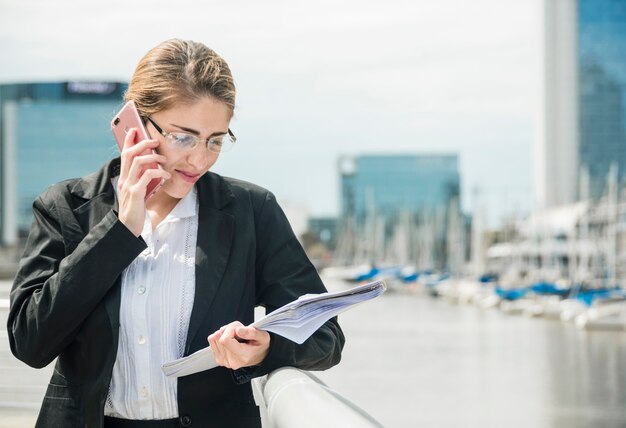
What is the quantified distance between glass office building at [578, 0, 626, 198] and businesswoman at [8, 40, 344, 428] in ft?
388

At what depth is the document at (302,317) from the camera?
77.2 inches

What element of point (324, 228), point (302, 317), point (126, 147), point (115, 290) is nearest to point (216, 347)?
point (302, 317)

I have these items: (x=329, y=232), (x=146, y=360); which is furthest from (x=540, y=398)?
(x=329, y=232)

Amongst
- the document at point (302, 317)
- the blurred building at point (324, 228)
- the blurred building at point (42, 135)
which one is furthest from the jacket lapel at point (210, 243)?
the blurred building at point (324, 228)

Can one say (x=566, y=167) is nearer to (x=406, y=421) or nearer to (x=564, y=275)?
(x=564, y=275)

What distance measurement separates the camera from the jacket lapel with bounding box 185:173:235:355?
6.97 ft

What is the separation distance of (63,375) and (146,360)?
192 millimetres

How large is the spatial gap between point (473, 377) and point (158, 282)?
19.2 meters

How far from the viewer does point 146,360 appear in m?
2.10

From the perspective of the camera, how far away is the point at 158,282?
85.0 inches

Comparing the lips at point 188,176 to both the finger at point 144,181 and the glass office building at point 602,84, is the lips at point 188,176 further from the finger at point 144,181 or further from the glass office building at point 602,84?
the glass office building at point 602,84

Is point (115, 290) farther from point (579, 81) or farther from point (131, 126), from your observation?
point (579, 81)

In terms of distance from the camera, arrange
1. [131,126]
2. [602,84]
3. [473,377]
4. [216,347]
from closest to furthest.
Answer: [216,347] → [131,126] → [473,377] → [602,84]

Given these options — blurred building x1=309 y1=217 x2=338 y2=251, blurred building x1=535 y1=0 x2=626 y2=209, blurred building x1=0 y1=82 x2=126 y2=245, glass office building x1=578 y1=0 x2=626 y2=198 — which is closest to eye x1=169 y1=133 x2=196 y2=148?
blurred building x1=0 y1=82 x2=126 y2=245
